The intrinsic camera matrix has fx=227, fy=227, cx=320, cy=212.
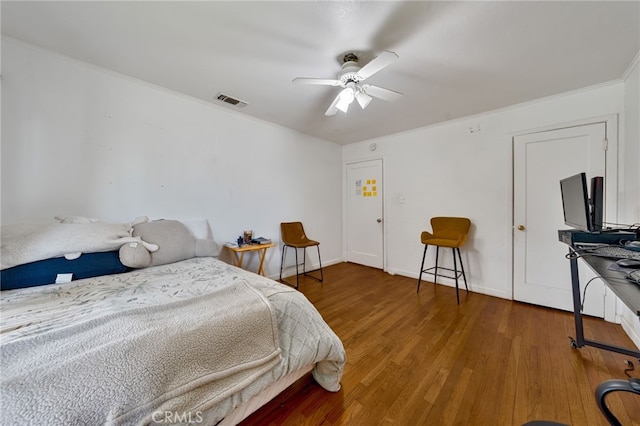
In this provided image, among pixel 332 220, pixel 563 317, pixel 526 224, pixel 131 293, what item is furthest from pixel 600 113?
pixel 131 293

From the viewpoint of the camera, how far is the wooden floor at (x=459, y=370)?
129cm

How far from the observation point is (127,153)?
223cm

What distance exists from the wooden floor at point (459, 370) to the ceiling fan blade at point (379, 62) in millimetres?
2153

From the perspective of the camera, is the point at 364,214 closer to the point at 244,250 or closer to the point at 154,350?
the point at 244,250

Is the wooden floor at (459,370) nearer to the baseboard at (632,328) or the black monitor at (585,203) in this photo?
the baseboard at (632,328)

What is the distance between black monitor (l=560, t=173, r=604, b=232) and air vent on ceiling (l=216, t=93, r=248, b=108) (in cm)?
312

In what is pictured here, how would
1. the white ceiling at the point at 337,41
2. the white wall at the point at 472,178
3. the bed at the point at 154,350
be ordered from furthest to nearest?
1. the white wall at the point at 472,178
2. the white ceiling at the point at 337,41
3. the bed at the point at 154,350

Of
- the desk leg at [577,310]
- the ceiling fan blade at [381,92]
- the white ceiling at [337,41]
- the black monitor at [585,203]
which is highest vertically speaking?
the white ceiling at [337,41]

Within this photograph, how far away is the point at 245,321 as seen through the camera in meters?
1.06

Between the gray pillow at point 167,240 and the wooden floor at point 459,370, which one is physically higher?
the gray pillow at point 167,240

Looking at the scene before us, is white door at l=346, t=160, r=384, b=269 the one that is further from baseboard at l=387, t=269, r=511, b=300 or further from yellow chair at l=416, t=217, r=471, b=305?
yellow chair at l=416, t=217, r=471, b=305

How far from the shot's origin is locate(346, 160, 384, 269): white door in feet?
13.3

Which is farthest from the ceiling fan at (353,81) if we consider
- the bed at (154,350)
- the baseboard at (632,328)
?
the baseboard at (632,328)

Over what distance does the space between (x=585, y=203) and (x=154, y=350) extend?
2540 mm
